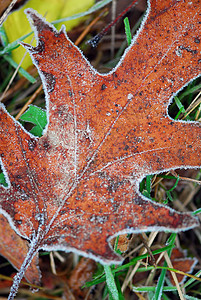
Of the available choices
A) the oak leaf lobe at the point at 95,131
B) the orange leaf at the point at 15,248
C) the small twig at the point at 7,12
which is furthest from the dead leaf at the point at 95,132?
the small twig at the point at 7,12

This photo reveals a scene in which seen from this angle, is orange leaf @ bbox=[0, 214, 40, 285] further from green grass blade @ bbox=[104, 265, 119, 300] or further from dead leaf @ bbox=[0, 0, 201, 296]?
green grass blade @ bbox=[104, 265, 119, 300]

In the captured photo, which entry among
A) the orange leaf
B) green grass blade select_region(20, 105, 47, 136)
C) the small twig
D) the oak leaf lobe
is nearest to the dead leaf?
the oak leaf lobe

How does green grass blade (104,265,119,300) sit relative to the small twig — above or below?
below

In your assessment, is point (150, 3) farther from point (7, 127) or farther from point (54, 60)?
point (7, 127)

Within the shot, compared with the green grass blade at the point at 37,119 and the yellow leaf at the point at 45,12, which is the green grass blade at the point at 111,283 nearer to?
the green grass blade at the point at 37,119

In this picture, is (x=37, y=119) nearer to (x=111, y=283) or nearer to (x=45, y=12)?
(x=45, y=12)

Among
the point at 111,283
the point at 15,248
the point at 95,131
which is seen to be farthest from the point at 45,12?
the point at 111,283

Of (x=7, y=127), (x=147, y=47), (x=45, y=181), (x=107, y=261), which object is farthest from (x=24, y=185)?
(x=147, y=47)

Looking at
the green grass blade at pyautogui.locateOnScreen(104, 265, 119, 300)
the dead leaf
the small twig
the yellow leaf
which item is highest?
the yellow leaf
